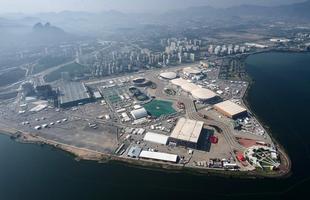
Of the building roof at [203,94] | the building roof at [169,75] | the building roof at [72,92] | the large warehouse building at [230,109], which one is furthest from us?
the building roof at [169,75]

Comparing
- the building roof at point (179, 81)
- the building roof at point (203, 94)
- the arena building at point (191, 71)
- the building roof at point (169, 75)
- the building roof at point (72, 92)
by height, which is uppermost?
the arena building at point (191, 71)

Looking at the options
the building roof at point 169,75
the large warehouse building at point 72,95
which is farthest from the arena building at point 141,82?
the large warehouse building at point 72,95

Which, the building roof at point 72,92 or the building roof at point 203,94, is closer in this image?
the building roof at point 203,94

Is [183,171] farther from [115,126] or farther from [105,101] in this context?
[105,101]

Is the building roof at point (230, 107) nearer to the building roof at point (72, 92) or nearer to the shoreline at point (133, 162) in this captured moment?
the shoreline at point (133, 162)

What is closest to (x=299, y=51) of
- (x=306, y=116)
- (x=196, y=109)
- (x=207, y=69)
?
(x=207, y=69)

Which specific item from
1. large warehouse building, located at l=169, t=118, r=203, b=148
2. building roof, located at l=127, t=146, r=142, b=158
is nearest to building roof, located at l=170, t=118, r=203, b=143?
large warehouse building, located at l=169, t=118, r=203, b=148

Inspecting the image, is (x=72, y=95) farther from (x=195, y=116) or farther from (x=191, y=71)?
(x=191, y=71)

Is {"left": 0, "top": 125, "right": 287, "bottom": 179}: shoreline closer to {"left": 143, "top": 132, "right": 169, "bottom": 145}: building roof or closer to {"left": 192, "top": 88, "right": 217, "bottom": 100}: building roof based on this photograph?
{"left": 143, "top": 132, "right": 169, "bottom": 145}: building roof

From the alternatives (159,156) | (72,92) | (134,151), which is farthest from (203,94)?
(72,92)
